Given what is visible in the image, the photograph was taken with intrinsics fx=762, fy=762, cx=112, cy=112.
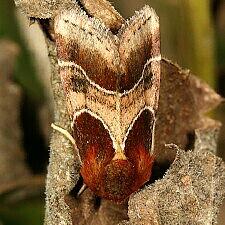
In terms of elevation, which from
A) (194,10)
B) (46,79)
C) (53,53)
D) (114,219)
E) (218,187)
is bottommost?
(114,219)

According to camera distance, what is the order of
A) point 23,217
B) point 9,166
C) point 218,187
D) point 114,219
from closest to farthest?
point 218,187 → point 114,219 → point 23,217 → point 9,166

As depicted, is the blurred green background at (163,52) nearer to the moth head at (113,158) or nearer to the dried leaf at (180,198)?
the moth head at (113,158)

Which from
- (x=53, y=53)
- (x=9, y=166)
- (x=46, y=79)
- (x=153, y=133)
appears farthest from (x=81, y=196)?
(x=46, y=79)

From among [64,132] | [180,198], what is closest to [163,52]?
[64,132]

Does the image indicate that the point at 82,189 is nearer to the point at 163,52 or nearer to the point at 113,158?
the point at 113,158

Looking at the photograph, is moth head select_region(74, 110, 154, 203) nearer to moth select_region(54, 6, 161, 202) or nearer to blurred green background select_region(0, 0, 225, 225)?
moth select_region(54, 6, 161, 202)

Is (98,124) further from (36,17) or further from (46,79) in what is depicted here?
(46,79)

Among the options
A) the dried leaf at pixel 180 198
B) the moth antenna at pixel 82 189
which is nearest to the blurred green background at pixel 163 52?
the moth antenna at pixel 82 189
